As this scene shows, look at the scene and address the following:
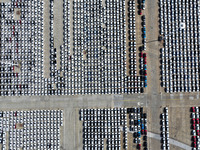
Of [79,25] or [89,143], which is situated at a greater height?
[79,25]

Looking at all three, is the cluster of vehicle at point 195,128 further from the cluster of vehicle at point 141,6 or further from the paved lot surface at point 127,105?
the cluster of vehicle at point 141,6

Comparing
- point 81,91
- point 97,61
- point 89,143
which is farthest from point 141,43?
point 89,143

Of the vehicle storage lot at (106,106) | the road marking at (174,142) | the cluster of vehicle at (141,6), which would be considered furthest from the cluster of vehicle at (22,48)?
the road marking at (174,142)

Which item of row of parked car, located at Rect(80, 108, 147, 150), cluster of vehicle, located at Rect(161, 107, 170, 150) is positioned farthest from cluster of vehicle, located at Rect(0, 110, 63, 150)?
cluster of vehicle, located at Rect(161, 107, 170, 150)

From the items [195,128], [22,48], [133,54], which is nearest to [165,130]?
[195,128]

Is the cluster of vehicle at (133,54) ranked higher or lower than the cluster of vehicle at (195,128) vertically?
higher

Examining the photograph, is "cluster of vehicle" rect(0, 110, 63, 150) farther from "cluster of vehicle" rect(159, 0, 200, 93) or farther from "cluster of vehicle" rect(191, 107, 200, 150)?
"cluster of vehicle" rect(191, 107, 200, 150)

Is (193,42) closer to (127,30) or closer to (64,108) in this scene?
(127,30)
